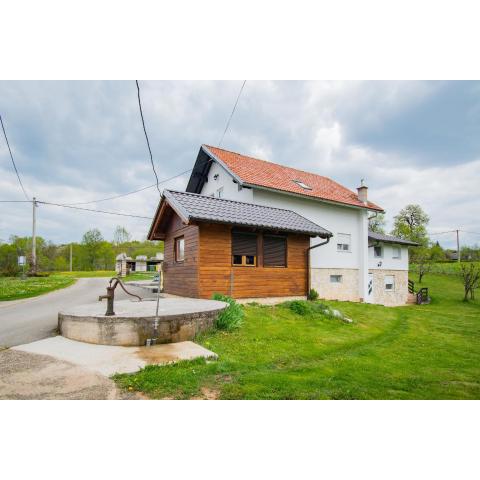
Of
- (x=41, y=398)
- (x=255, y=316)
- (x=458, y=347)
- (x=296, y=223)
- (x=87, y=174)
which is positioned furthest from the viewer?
(x=87, y=174)

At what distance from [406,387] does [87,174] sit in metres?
26.3

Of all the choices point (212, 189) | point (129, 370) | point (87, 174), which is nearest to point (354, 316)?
point (129, 370)

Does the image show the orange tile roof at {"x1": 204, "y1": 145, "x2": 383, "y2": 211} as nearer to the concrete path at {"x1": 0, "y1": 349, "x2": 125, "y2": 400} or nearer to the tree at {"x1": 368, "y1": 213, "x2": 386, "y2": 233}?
the concrete path at {"x1": 0, "y1": 349, "x2": 125, "y2": 400}

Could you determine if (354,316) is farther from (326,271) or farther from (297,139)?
(297,139)

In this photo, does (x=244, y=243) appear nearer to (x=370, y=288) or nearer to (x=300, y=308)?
(x=300, y=308)

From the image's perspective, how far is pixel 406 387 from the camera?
12.9 ft

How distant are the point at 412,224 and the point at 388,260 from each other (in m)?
27.1

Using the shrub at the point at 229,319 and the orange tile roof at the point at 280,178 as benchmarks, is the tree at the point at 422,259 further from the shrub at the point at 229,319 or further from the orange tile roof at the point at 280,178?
the shrub at the point at 229,319

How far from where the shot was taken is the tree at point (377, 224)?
41.0 metres

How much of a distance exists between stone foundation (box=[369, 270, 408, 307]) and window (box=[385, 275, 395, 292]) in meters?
0.18

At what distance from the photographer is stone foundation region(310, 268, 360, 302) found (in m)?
14.6

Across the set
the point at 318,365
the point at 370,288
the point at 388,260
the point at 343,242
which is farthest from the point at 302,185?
the point at 318,365

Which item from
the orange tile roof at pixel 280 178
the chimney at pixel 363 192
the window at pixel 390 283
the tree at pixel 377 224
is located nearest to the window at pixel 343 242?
the orange tile roof at pixel 280 178

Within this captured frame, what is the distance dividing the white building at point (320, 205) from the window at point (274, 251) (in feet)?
9.12
